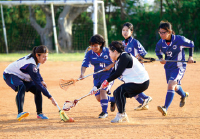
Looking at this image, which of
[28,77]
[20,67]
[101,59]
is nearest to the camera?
[20,67]

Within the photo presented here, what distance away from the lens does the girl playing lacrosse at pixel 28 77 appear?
Answer: 16.6 ft

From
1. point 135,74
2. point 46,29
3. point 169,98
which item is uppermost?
point 135,74

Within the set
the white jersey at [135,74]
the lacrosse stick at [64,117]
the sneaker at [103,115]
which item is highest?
the white jersey at [135,74]

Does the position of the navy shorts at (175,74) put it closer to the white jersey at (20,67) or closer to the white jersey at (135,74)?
the white jersey at (135,74)

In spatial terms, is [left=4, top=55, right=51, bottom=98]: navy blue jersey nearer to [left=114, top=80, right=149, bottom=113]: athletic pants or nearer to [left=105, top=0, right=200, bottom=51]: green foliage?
[left=114, top=80, right=149, bottom=113]: athletic pants

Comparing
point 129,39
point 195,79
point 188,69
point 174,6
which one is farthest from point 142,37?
point 129,39

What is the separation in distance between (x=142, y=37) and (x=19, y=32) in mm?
8333

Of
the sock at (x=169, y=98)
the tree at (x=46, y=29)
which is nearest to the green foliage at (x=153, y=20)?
the tree at (x=46, y=29)

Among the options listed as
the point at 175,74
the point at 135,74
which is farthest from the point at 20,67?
the point at 175,74

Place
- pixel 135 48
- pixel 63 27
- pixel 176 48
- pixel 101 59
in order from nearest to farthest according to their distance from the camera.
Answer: pixel 101 59, pixel 176 48, pixel 135 48, pixel 63 27

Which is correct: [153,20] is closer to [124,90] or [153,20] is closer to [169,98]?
[169,98]

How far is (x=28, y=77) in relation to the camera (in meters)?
5.42

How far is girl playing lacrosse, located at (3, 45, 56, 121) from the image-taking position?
5.05m

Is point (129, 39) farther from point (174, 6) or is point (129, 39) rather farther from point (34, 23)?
point (34, 23)
